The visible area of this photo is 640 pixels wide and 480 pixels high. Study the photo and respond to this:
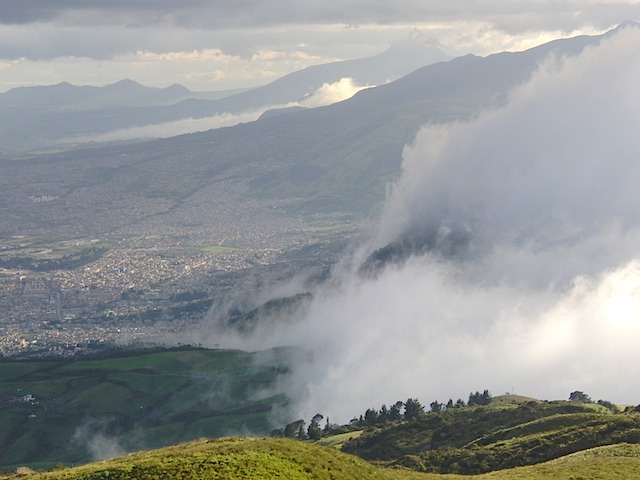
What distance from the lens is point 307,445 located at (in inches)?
2965

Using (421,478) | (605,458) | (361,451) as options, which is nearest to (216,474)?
(421,478)

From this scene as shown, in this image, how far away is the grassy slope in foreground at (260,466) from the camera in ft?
204

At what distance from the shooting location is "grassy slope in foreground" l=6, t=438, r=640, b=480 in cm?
6206

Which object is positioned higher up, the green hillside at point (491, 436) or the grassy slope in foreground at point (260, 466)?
the grassy slope in foreground at point (260, 466)

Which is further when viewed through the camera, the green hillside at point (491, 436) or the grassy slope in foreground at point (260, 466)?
the green hillside at point (491, 436)

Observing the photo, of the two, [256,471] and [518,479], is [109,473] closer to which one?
[256,471]

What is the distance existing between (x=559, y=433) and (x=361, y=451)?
5092 cm

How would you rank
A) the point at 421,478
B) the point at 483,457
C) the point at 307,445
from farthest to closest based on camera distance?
the point at 483,457
the point at 421,478
the point at 307,445

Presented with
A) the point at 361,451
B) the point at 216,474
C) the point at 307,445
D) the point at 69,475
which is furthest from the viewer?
the point at 361,451

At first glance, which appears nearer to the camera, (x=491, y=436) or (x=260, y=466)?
(x=260, y=466)

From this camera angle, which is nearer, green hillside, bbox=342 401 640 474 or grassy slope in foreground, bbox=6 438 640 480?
grassy slope in foreground, bbox=6 438 640 480

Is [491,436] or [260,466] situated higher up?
[260,466]

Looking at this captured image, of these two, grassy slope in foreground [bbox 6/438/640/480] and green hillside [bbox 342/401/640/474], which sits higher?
grassy slope in foreground [bbox 6/438/640/480]

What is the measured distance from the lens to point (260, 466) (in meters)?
63.5
